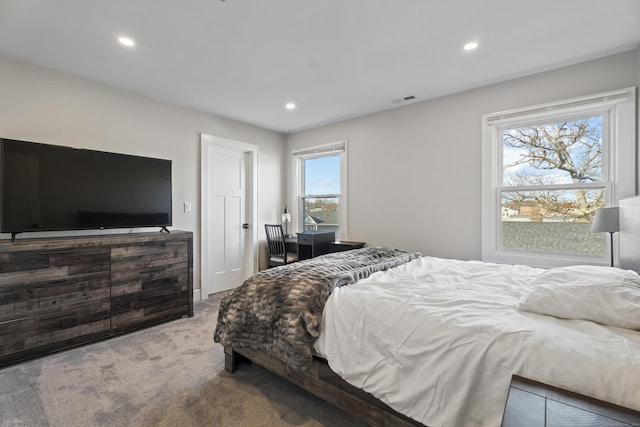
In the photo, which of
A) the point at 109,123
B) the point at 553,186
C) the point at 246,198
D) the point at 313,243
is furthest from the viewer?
the point at 246,198

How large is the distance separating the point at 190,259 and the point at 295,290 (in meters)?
2.01

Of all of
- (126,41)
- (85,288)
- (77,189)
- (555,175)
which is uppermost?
(126,41)

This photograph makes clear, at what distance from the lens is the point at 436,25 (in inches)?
82.7

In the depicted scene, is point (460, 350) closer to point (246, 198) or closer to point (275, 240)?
point (275, 240)

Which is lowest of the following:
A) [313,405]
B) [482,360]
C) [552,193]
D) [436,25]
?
[313,405]

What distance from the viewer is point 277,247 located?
435 centimetres

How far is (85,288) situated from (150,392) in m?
1.26

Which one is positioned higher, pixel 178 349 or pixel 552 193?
pixel 552 193

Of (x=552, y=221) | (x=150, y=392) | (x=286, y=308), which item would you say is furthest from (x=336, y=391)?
(x=552, y=221)

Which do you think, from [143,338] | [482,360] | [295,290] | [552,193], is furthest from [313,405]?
[552,193]

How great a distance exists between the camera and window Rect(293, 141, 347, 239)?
4.34 m

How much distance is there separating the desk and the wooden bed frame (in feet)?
6.77

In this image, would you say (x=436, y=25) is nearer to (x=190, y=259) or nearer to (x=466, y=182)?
(x=466, y=182)

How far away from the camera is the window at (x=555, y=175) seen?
2.49 metres
